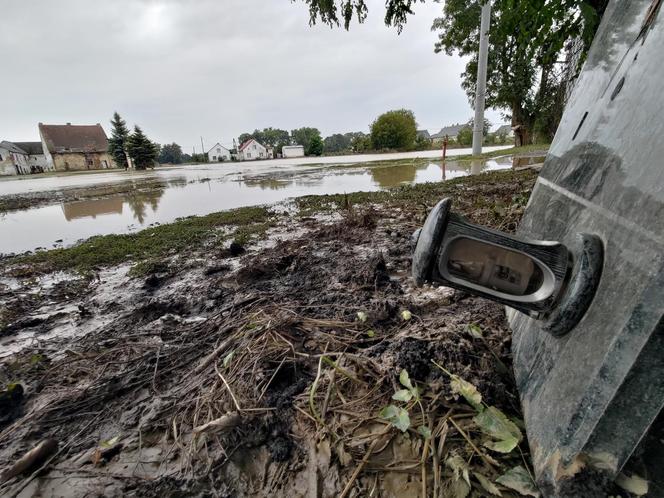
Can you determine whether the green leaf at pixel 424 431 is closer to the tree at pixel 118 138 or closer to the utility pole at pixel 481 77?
the utility pole at pixel 481 77

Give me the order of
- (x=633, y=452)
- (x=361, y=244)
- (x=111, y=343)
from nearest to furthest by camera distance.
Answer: (x=633, y=452)
(x=111, y=343)
(x=361, y=244)

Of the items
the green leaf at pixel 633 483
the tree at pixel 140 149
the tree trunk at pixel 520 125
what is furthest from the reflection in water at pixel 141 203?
the tree at pixel 140 149

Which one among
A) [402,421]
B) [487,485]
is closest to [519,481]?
[487,485]

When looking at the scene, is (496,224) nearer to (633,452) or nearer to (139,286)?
(633,452)

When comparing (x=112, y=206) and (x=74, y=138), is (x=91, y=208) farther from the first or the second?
(x=74, y=138)

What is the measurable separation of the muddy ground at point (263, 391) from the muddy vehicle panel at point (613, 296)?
0.23 meters

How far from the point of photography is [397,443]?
118cm

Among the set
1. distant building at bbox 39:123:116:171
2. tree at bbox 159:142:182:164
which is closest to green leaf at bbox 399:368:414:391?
distant building at bbox 39:123:116:171

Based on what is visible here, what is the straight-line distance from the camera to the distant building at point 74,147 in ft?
169

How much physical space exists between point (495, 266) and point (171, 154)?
10387 cm

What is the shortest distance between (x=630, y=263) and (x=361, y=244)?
10.4 feet

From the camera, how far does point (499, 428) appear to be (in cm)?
107

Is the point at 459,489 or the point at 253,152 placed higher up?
the point at 459,489

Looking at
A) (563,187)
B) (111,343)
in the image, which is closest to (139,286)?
(111,343)
